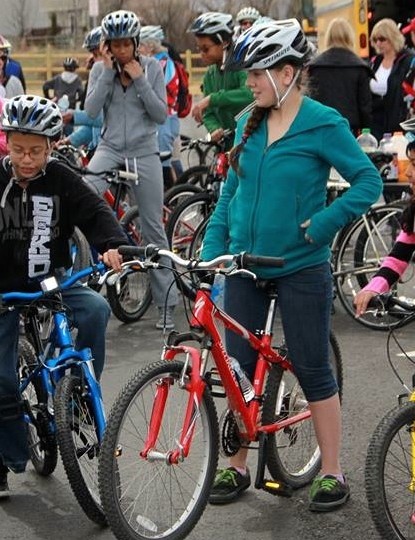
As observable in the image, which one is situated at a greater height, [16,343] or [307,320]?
[307,320]

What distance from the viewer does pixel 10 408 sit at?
16.4 ft

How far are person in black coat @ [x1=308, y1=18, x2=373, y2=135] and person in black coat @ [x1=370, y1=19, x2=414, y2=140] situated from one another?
2.14 metres

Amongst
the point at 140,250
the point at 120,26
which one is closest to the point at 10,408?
the point at 140,250

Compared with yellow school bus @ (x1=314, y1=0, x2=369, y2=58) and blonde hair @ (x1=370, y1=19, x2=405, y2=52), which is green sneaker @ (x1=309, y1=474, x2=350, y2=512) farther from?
yellow school bus @ (x1=314, y1=0, x2=369, y2=58)

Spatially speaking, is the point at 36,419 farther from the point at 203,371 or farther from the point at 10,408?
the point at 203,371

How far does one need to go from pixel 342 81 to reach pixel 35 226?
535 centimetres

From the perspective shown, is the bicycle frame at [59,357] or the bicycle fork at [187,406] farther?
the bicycle frame at [59,357]

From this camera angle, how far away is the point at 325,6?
659 inches

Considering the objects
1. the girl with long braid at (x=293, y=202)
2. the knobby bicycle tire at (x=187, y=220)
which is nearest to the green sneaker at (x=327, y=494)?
the girl with long braid at (x=293, y=202)

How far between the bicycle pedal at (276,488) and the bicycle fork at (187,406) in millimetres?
542

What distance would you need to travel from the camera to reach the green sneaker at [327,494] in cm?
498

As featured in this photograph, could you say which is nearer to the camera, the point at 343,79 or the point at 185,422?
the point at 185,422

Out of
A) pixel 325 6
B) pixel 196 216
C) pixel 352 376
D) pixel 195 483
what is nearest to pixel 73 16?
pixel 325 6

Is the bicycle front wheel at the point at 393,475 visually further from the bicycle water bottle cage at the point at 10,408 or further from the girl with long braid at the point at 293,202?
the bicycle water bottle cage at the point at 10,408
